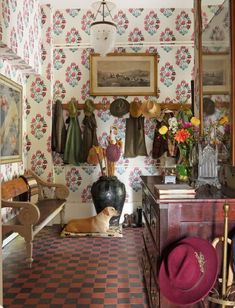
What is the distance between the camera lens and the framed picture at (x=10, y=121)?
15.2 feet

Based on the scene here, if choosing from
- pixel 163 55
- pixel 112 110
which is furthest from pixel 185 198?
pixel 163 55

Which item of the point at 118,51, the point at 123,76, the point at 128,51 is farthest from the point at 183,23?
the point at 123,76

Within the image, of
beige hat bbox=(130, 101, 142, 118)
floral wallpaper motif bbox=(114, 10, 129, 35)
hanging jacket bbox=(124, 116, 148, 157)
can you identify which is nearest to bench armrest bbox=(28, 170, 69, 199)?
hanging jacket bbox=(124, 116, 148, 157)

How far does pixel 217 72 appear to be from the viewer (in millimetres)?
2729

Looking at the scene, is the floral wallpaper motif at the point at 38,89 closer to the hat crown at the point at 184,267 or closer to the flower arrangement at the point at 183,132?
the flower arrangement at the point at 183,132

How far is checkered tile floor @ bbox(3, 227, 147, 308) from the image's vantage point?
297cm

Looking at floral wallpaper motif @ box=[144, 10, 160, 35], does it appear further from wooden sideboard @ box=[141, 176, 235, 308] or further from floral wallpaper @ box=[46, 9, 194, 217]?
wooden sideboard @ box=[141, 176, 235, 308]

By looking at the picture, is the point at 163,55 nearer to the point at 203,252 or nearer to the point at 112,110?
the point at 112,110

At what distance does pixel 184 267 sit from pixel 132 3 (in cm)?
503

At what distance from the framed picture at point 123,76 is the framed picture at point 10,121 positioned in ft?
4.39

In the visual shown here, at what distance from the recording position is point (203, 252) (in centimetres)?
185

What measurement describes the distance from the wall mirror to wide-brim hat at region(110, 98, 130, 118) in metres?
2.69

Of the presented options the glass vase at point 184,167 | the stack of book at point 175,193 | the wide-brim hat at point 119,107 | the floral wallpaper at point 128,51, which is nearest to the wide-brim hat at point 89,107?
the floral wallpaper at point 128,51

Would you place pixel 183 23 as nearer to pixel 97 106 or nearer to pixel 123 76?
pixel 123 76
